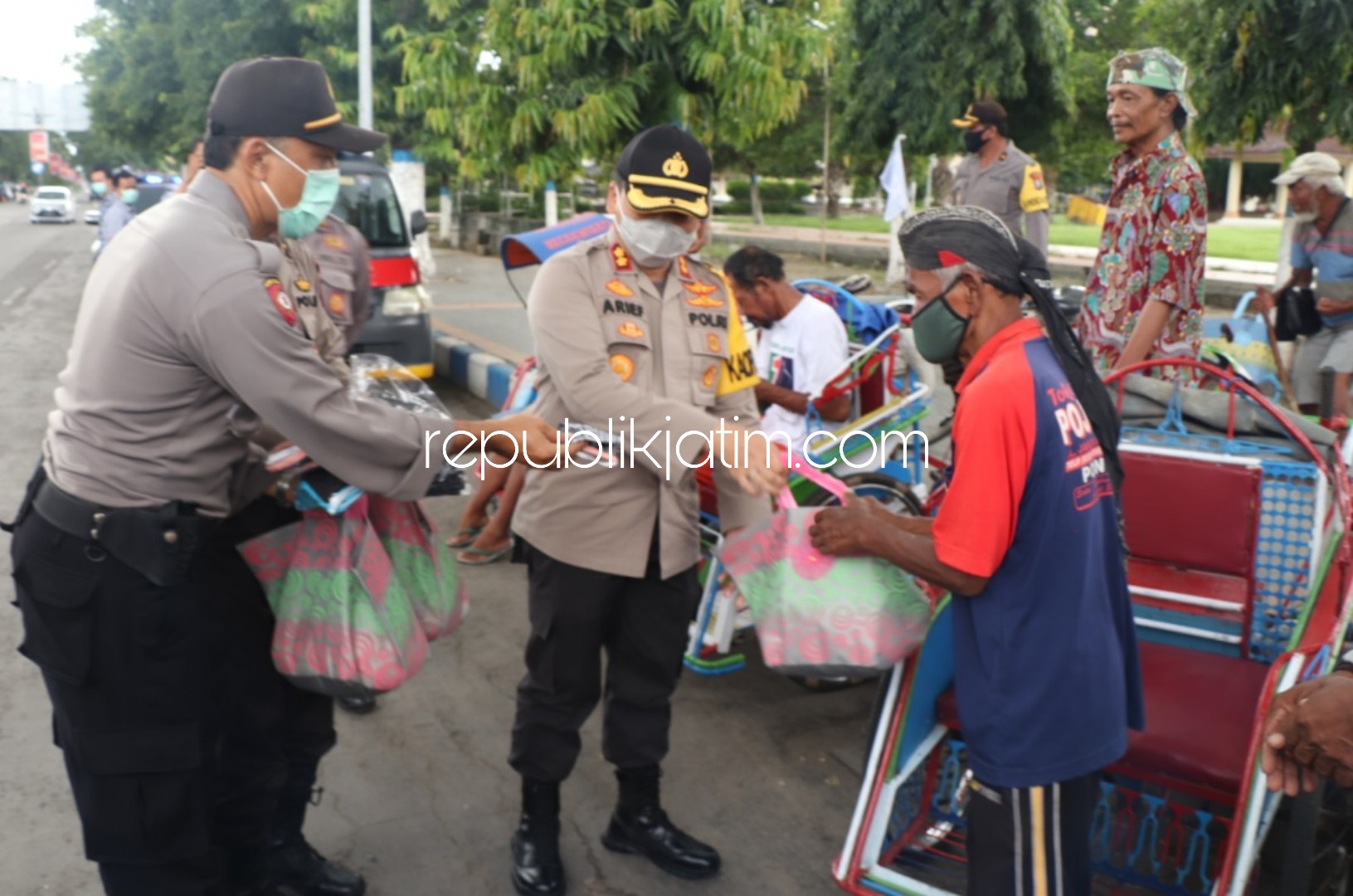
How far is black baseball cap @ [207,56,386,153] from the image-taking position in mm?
2316

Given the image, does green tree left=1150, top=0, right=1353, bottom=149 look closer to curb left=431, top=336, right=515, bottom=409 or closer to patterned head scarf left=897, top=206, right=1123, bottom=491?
curb left=431, top=336, right=515, bottom=409

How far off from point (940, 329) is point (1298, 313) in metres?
4.92

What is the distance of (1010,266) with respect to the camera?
6.98 ft

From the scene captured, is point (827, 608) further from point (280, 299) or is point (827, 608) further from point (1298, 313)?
point (1298, 313)

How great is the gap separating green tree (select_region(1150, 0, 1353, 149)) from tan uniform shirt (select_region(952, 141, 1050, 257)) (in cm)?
372

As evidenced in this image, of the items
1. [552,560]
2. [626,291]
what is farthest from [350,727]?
[626,291]

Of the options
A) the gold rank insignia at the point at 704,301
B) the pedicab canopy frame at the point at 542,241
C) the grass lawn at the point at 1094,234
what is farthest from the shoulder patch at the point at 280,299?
the grass lawn at the point at 1094,234

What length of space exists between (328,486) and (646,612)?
876 millimetres

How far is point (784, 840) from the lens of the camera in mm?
3293

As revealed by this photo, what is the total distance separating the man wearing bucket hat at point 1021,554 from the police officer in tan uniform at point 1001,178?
4428 millimetres

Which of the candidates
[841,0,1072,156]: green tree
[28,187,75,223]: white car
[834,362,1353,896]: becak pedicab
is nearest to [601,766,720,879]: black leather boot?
[834,362,1353,896]: becak pedicab

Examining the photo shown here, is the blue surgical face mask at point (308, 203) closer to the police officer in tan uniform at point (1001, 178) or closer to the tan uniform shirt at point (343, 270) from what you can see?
the tan uniform shirt at point (343, 270)

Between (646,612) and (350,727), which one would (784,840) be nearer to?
(646,612)

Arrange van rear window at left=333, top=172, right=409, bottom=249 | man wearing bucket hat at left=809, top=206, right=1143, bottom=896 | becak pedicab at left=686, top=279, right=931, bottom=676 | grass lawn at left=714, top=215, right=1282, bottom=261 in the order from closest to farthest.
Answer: man wearing bucket hat at left=809, top=206, right=1143, bottom=896 → becak pedicab at left=686, top=279, right=931, bottom=676 → van rear window at left=333, top=172, right=409, bottom=249 → grass lawn at left=714, top=215, right=1282, bottom=261
